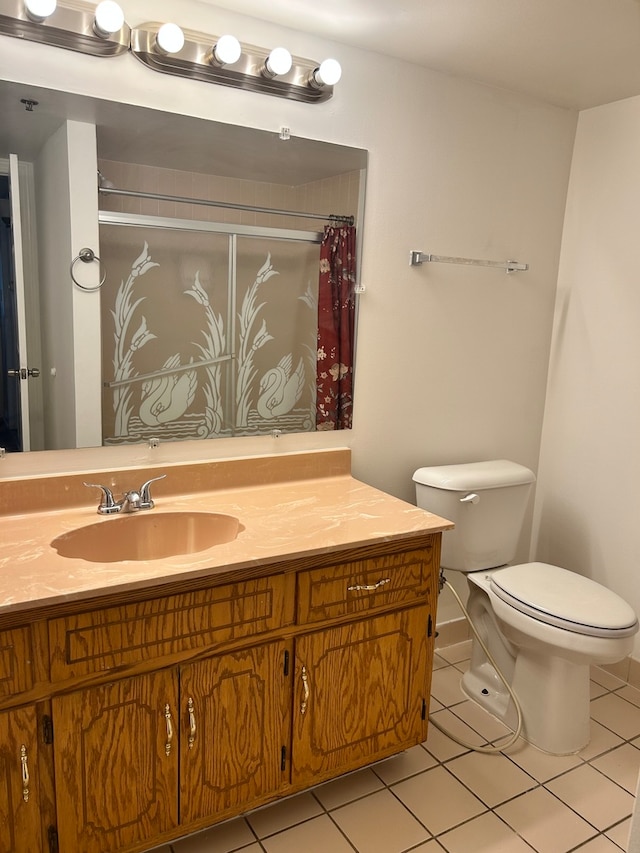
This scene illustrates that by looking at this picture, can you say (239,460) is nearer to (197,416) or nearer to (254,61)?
(197,416)

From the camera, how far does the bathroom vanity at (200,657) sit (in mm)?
1339

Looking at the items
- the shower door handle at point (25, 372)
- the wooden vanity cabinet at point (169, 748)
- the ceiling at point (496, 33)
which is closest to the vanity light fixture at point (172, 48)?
the ceiling at point (496, 33)

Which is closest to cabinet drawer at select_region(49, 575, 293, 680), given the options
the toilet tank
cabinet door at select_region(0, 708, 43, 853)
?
cabinet door at select_region(0, 708, 43, 853)

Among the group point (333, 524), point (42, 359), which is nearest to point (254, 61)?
point (42, 359)

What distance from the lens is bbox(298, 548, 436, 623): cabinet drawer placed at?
163 cm

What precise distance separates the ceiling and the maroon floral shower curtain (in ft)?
1.84

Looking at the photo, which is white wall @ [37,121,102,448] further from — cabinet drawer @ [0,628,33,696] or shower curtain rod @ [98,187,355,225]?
cabinet drawer @ [0,628,33,696]

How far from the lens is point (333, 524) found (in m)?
1.73

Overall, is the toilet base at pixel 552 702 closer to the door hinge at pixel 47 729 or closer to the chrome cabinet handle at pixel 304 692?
the chrome cabinet handle at pixel 304 692

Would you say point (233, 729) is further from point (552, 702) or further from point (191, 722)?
point (552, 702)

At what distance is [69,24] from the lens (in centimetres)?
160

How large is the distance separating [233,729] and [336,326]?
1.22 m

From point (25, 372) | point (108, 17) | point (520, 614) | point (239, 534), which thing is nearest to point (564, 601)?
point (520, 614)

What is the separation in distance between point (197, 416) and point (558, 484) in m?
1.57
